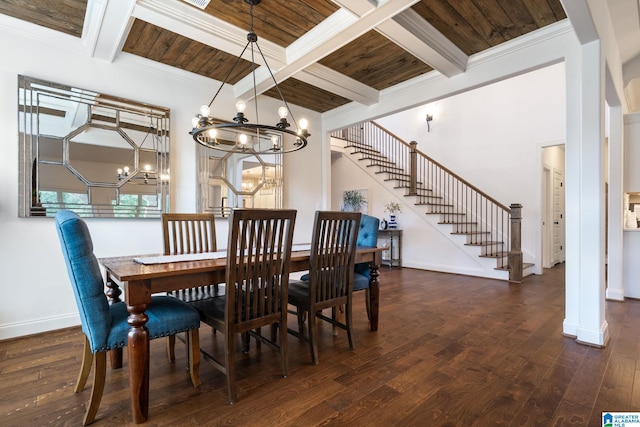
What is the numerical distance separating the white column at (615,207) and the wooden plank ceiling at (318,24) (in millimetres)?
2098

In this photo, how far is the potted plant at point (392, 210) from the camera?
250 inches

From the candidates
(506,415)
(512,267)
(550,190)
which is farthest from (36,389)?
(550,190)

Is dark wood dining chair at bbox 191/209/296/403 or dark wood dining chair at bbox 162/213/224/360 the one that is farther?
dark wood dining chair at bbox 162/213/224/360

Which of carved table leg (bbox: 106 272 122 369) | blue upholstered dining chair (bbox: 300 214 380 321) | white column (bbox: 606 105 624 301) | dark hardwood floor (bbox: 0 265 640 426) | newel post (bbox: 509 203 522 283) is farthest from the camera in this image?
newel post (bbox: 509 203 522 283)

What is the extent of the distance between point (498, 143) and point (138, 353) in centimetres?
644

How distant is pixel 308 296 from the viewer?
225 cm

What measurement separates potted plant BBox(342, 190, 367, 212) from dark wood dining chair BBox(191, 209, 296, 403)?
5.13m

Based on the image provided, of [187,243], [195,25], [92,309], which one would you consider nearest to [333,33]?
[195,25]

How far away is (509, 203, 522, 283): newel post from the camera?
473 centimetres

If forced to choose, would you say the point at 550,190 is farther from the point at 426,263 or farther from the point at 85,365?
the point at 85,365

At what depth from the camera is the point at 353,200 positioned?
7117mm

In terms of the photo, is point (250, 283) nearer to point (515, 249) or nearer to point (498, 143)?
point (515, 249)

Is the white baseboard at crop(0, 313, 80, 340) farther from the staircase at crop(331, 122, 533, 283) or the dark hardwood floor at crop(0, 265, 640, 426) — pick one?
the staircase at crop(331, 122, 533, 283)

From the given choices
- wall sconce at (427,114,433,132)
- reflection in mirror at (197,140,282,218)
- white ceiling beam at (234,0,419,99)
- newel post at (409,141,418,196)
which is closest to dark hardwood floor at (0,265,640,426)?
reflection in mirror at (197,140,282,218)
